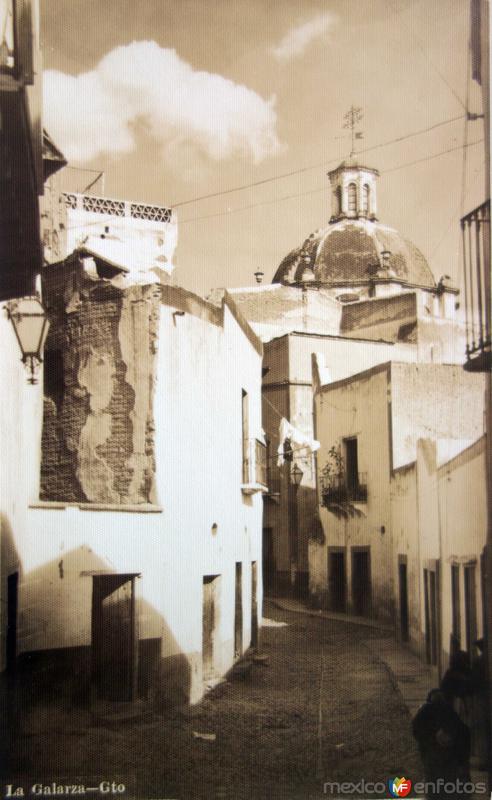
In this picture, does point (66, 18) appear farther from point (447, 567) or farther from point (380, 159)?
point (447, 567)

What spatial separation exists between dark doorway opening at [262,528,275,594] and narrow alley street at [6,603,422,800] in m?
9.24

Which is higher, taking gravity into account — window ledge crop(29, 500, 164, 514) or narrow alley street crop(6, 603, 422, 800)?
window ledge crop(29, 500, 164, 514)

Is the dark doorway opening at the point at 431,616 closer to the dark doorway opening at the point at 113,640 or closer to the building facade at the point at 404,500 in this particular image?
the building facade at the point at 404,500

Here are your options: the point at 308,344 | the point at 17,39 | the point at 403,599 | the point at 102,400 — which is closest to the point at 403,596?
the point at 403,599

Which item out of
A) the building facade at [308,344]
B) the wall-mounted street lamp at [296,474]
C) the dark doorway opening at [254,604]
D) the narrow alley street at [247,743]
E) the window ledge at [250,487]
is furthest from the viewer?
the building facade at [308,344]

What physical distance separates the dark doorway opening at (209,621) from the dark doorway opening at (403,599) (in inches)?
70.9

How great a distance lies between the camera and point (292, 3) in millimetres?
6848

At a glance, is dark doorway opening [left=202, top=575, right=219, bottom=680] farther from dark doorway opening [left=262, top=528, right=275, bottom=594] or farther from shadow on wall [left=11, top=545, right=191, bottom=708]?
dark doorway opening [left=262, top=528, right=275, bottom=594]

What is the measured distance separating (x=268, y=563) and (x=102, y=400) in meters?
10.9

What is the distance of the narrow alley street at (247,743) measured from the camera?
5984 mm

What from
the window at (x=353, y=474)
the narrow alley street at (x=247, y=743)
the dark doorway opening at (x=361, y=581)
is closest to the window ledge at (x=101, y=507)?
the narrow alley street at (x=247, y=743)

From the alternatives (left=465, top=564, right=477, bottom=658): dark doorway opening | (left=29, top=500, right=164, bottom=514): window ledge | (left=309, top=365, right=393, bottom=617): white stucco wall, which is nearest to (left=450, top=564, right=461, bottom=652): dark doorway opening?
(left=465, top=564, right=477, bottom=658): dark doorway opening

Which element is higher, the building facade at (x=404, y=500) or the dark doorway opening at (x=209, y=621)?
the building facade at (x=404, y=500)

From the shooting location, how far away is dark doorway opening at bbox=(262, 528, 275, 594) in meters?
17.4
